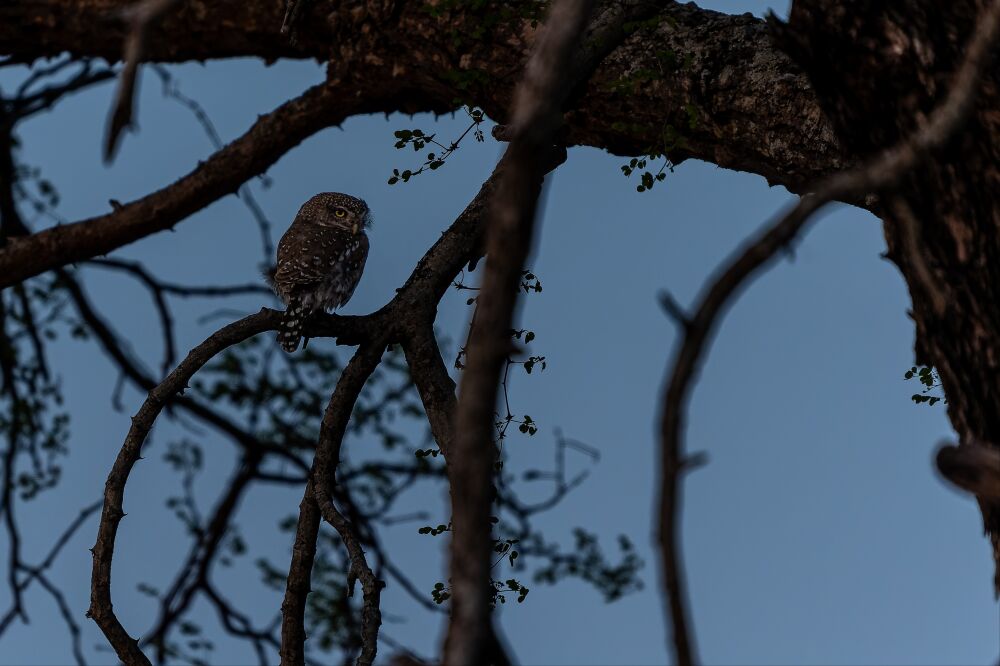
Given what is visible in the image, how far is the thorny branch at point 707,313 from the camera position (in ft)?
6.00

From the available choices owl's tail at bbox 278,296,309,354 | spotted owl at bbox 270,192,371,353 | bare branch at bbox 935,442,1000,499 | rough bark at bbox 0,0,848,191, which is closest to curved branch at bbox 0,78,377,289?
rough bark at bbox 0,0,848,191

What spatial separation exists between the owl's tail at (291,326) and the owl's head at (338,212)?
1.77 m

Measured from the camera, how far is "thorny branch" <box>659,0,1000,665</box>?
183 cm

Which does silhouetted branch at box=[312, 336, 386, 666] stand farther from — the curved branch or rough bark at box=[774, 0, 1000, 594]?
the curved branch

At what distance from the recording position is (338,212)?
709cm

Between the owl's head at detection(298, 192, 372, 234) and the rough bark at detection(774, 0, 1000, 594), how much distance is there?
4323mm

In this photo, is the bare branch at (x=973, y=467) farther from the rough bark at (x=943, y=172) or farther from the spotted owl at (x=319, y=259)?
the spotted owl at (x=319, y=259)

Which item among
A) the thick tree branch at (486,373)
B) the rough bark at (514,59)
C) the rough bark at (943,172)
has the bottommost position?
the thick tree branch at (486,373)

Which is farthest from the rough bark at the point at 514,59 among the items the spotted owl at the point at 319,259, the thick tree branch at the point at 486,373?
the thick tree branch at the point at 486,373

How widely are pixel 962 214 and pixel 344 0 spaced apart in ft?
12.0

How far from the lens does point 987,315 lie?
277 cm

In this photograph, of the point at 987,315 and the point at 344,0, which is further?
the point at 344,0

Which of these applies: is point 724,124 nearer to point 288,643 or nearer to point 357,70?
point 357,70

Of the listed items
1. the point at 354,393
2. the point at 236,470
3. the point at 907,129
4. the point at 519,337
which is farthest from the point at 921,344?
the point at 236,470
